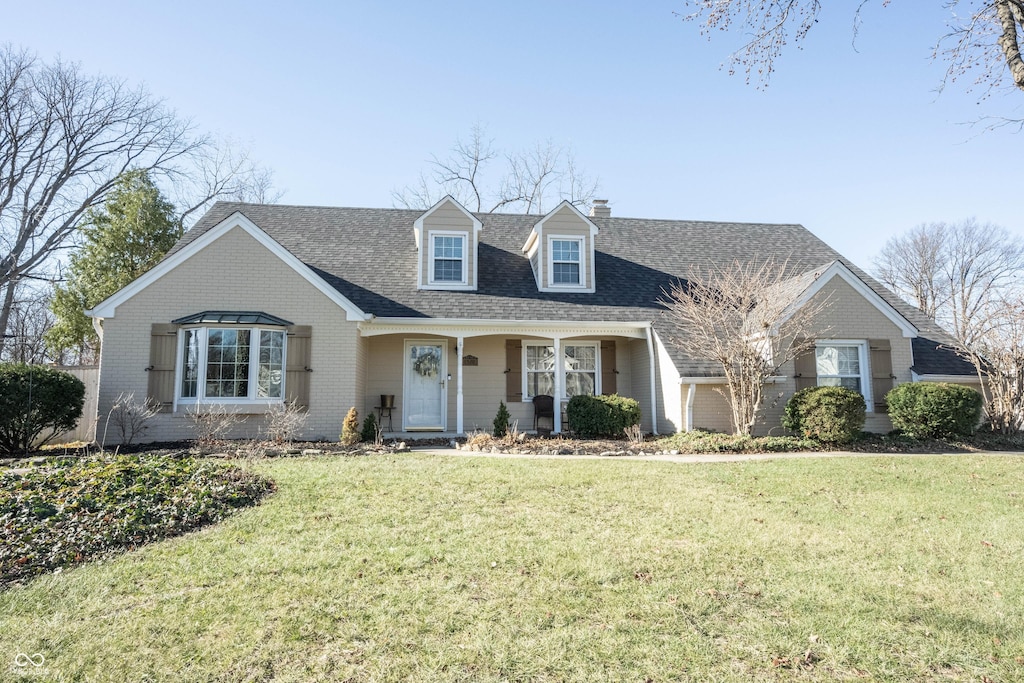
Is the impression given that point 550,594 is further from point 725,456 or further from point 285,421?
point 285,421

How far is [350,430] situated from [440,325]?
3.34 m

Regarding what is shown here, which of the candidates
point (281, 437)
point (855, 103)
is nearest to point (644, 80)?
point (855, 103)

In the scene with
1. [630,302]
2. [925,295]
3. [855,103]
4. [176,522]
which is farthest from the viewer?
[925,295]

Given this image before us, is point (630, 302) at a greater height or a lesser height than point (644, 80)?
lesser

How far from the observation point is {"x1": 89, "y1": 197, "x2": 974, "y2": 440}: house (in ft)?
39.5

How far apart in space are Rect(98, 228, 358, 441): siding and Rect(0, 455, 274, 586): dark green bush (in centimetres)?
463

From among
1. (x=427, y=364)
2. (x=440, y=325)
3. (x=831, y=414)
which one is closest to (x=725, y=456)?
(x=831, y=414)

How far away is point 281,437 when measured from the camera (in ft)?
36.2

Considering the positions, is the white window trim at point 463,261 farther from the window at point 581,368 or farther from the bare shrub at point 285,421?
the bare shrub at point 285,421

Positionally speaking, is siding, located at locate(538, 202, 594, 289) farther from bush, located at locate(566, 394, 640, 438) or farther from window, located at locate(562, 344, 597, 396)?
bush, located at locate(566, 394, 640, 438)

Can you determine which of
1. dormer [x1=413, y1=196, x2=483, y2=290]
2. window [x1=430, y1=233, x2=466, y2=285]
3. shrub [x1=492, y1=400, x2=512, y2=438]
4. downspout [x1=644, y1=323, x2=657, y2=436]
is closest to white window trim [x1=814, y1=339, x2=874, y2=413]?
downspout [x1=644, y1=323, x2=657, y2=436]

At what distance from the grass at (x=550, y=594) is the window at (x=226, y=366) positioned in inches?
235

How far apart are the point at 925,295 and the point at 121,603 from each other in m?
44.7

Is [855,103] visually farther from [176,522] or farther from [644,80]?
[176,522]
